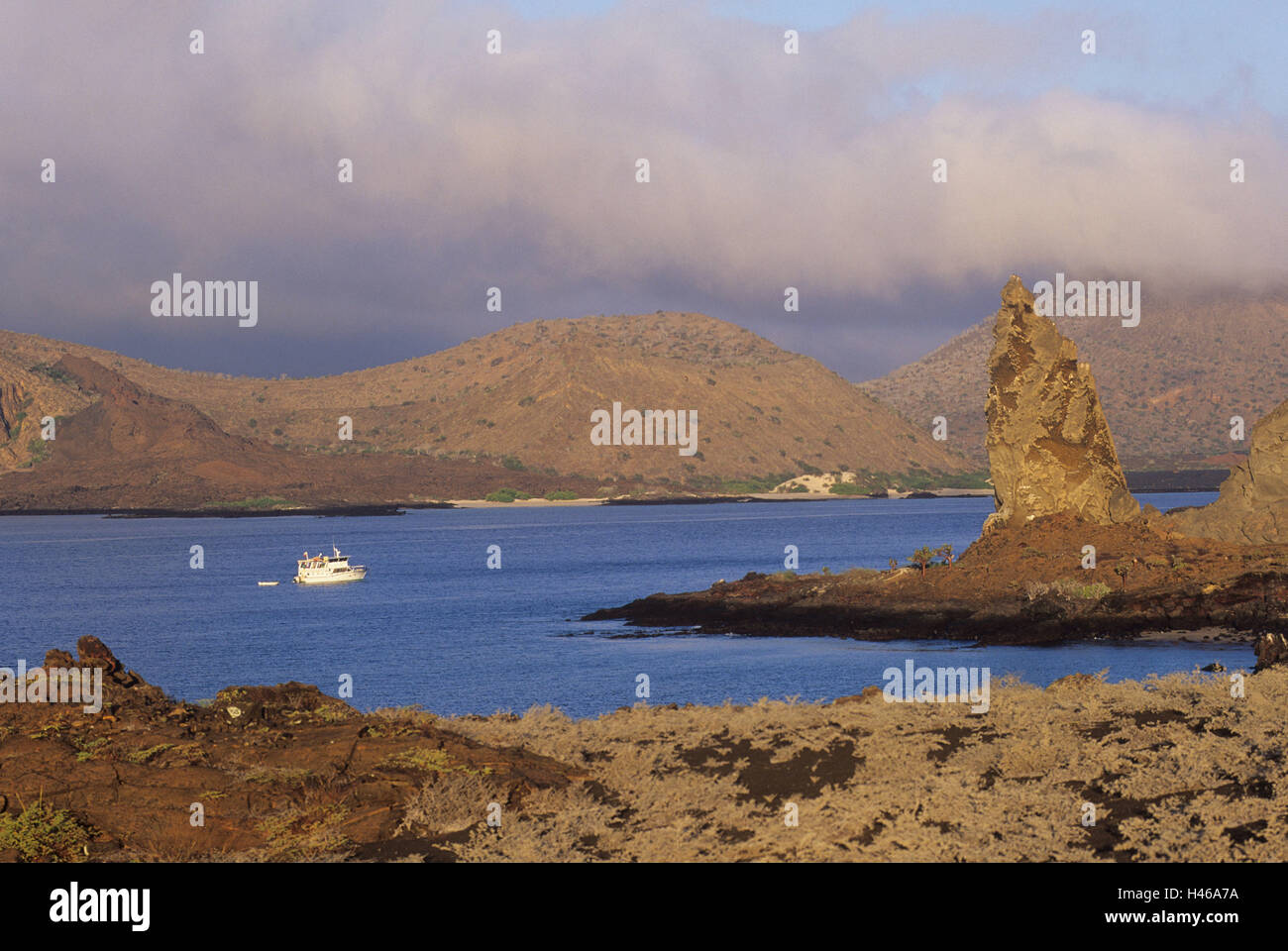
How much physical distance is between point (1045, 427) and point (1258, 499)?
325 inches

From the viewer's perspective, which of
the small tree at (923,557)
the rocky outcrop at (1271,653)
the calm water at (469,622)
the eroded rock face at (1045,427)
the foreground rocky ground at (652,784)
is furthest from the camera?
the small tree at (923,557)

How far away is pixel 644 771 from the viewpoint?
688 inches

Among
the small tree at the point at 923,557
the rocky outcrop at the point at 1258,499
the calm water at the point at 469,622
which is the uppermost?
the rocky outcrop at the point at 1258,499

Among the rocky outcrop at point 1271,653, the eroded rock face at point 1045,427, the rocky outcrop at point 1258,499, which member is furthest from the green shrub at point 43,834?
the rocky outcrop at point 1258,499

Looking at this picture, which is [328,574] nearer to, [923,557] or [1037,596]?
[923,557]

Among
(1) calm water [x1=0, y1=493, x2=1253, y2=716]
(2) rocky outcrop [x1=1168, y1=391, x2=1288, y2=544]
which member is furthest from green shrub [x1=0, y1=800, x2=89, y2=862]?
(2) rocky outcrop [x1=1168, y1=391, x2=1288, y2=544]

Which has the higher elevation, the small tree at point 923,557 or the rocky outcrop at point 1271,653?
the small tree at point 923,557

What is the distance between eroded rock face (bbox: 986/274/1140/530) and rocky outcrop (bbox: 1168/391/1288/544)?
9.82 feet

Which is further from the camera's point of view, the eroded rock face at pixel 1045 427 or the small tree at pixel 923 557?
the small tree at pixel 923 557

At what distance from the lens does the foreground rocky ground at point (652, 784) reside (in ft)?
45.9

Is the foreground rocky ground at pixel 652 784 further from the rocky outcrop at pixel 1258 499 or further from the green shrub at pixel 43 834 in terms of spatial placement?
the rocky outcrop at pixel 1258 499

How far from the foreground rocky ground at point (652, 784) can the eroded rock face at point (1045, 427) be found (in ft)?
110

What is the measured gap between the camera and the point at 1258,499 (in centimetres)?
5141

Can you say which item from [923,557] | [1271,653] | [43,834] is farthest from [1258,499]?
[43,834]
